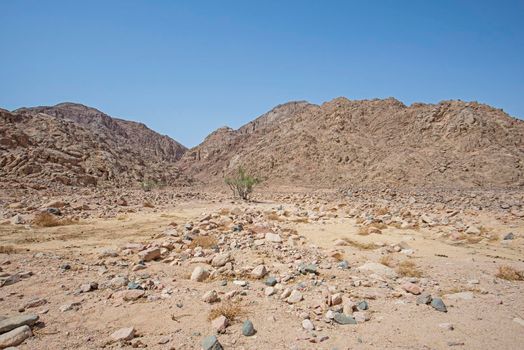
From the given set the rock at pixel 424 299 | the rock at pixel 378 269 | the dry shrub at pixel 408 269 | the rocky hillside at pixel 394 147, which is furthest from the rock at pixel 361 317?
the rocky hillside at pixel 394 147

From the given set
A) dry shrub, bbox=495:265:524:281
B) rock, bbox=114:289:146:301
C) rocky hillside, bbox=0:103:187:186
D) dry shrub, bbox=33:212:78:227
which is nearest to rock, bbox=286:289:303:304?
rock, bbox=114:289:146:301

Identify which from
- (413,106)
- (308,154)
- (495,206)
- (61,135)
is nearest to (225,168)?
(308,154)

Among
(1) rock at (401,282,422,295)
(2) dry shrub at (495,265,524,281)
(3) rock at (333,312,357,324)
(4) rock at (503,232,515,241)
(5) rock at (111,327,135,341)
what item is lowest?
(5) rock at (111,327,135,341)

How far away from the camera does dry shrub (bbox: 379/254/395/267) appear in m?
5.84

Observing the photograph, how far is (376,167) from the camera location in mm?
31516

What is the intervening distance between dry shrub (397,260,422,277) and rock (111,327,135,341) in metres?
4.30

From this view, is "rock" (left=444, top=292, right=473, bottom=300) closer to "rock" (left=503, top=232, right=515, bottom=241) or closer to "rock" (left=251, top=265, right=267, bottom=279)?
"rock" (left=251, top=265, right=267, bottom=279)

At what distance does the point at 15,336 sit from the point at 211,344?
6.88 feet

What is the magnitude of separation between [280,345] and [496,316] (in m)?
2.72

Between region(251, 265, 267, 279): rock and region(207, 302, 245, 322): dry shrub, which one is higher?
region(251, 265, 267, 279): rock

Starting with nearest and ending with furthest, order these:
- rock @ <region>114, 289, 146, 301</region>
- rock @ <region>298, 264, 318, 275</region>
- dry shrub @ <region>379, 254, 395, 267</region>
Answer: rock @ <region>114, 289, 146, 301</region> → rock @ <region>298, 264, 318, 275</region> → dry shrub @ <region>379, 254, 395, 267</region>

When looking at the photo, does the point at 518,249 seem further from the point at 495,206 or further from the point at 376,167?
the point at 376,167

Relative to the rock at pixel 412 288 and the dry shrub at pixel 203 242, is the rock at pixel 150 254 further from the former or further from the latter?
the rock at pixel 412 288

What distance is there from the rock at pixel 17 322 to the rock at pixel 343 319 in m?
3.51
